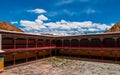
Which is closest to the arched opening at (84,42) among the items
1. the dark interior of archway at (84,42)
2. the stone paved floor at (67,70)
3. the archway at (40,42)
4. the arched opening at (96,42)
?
the dark interior of archway at (84,42)

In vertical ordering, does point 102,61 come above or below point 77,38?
below

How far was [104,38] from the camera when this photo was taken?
118ft

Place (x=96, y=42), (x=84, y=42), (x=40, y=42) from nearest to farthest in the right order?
(x=96, y=42)
(x=84, y=42)
(x=40, y=42)

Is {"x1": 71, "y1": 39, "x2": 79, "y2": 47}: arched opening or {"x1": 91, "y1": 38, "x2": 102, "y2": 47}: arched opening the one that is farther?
{"x1": 71, "y1": 39, "x2": 79, "y2": 47}: arched opening

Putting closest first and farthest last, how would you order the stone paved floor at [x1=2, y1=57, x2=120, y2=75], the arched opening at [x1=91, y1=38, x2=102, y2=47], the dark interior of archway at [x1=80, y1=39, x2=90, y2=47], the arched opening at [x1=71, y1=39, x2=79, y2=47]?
1. the stone paved floor at [x1=2, y1=57, x2=120, y2=75]
2. the arched opening at [x1=91, y1=38, x2=102, y2=47]
3. the dark interior of archway at [x1=80, y1=39, x2=90, y2=47]
4. the arched opening at [x1=71, y1=39, x2=79, y2=47]

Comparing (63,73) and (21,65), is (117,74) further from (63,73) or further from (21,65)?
(21,65)

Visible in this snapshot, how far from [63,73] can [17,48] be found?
38.5ft

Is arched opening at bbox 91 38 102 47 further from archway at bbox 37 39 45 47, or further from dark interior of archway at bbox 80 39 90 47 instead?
archway at bbox 37 39 45 47

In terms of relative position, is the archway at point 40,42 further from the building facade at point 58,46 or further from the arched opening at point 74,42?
the arched opening at point 74,42

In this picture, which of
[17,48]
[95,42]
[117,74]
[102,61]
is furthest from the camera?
[95,42]


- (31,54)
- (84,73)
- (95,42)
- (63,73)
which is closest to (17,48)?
(31,54)

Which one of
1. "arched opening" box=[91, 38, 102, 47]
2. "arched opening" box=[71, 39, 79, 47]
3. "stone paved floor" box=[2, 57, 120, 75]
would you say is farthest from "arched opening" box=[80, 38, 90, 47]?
"stone paved floor" box=[2, 57, 120, 75]

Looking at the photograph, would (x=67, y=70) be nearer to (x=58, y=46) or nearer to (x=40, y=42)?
(x=40, y=42)

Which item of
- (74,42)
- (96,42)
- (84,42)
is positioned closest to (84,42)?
(84,42)
